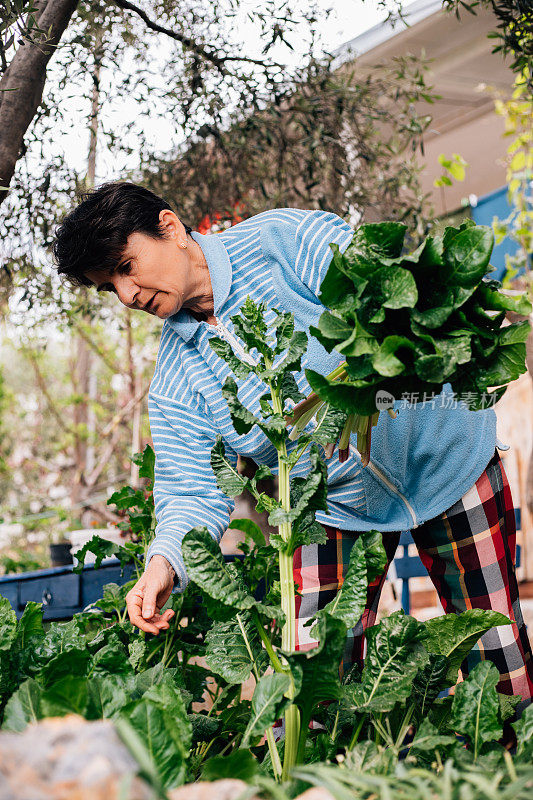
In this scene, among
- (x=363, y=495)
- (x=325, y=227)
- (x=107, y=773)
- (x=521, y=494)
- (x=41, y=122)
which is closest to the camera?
(x=107, y=773)

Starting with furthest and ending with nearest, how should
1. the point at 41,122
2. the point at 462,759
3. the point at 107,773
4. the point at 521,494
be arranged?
1. the point at 521,494
2. the point at 41,122
3. the point at 462,759
4. the point at 107,773

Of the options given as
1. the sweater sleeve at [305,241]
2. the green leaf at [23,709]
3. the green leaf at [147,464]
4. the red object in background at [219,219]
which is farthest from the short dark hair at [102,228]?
the red object in background at [219,219]

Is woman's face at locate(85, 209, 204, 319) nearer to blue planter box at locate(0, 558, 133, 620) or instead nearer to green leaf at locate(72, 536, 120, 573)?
green leaf at locate(72, 536, 120, 573)

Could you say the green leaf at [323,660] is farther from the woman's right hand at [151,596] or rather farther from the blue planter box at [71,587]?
the blue planter box at [71,587]

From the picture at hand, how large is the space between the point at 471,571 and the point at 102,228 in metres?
0.93

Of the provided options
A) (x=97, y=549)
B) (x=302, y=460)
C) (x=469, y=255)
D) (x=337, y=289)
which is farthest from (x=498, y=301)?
(x=97, y=549)

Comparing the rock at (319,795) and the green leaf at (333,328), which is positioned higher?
the green leaf at (333,328)

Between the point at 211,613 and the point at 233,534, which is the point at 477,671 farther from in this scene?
the point at 233,534

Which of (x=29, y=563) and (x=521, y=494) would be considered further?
(x=521, y=494)

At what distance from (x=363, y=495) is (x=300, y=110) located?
169cm

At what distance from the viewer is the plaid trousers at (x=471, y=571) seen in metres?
1.37

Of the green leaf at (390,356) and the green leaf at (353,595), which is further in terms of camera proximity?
the green leaf at (353,595)

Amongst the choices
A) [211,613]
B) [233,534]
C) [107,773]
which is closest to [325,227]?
[211,613]

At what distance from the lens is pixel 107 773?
18.1 inches
